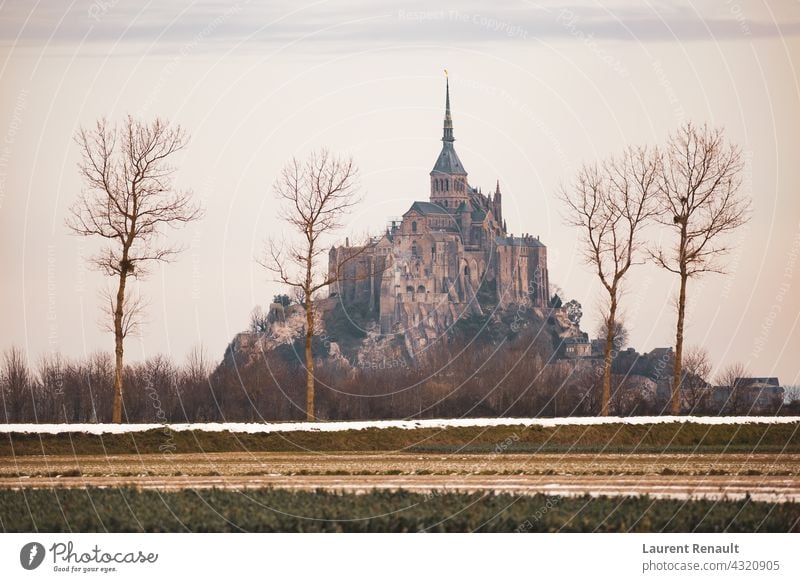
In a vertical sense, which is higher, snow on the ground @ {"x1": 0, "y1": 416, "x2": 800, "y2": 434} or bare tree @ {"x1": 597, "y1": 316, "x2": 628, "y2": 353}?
bare tree @ {"x1": 597, "y1": 316, "x2": 628, "y2": 353}

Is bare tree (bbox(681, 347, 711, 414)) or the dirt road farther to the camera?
bare tree (bbox(681, 347, 711, 414))

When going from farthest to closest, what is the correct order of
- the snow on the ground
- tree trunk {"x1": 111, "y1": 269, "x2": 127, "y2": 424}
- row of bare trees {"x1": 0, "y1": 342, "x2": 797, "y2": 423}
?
row of bare trees {"x1": 0, "y1": 342, "x2": 797, "y2": 423}, tree trunk {"x1": 111, "y1": 269, "x2": 127, "y2": 424}, the snow on the ground

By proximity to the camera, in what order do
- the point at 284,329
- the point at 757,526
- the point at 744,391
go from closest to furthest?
the point at 757,526 < the point at 744,391 < the point at 284,329

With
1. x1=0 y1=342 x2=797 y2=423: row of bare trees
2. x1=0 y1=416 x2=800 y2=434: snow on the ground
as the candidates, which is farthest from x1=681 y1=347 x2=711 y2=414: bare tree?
x1=0 y1=416 x2=800 y2=434: snow on the ground

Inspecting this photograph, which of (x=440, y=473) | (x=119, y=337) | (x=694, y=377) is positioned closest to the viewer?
(x=440, y=473)

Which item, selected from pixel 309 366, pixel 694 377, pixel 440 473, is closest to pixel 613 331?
pixel 309 366

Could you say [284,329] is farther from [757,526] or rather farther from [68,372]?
[757,526]

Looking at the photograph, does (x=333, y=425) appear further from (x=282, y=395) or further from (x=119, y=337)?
(x=282, y=395)

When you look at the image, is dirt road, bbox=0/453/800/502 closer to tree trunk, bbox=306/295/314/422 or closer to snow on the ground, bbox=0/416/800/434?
snow on the ground, bbox=0/416/800/434

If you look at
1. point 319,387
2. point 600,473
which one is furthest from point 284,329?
point 600,473

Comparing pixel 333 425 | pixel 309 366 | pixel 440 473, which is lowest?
pixel 440 473

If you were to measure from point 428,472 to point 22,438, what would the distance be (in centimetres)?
1387

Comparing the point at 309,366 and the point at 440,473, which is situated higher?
the point at 309,366

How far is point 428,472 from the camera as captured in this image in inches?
1200
